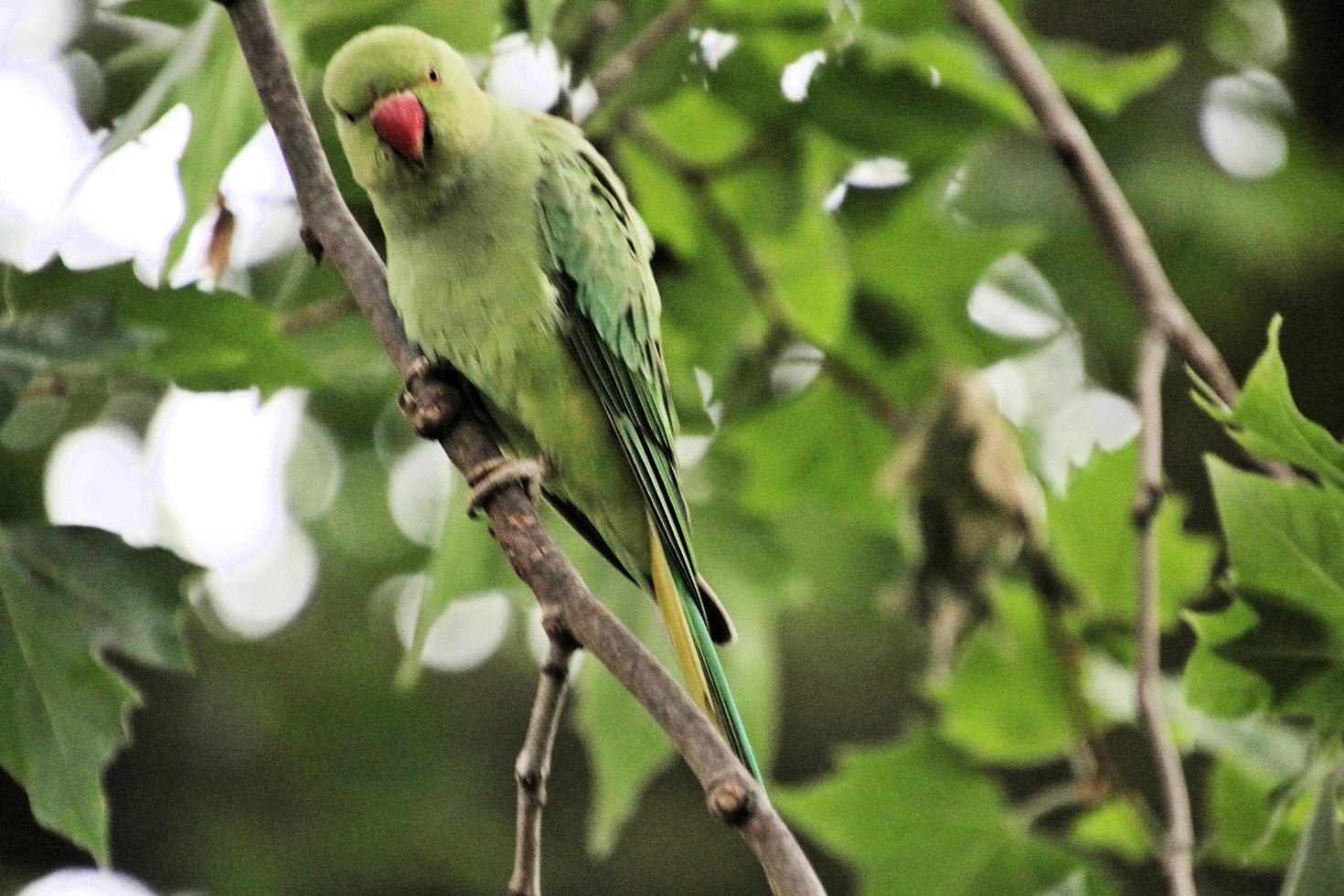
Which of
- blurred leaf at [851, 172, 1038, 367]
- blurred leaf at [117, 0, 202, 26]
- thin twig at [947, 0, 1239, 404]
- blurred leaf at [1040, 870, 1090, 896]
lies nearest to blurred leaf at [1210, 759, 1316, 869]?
blurred leaf at [1040, 870, 1090, 896]

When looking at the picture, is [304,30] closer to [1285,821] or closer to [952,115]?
[952,115]

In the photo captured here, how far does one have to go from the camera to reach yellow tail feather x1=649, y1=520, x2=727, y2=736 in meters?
2.26

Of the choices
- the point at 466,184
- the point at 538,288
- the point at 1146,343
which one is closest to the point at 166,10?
the point at 466,184

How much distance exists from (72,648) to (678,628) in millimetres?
959

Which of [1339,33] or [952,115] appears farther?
[1339,33]

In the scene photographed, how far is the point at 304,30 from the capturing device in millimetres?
2418

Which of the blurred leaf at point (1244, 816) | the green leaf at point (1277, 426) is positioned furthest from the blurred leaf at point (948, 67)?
the blurred leaf at point (1244, 816)

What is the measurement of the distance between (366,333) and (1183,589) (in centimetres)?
177

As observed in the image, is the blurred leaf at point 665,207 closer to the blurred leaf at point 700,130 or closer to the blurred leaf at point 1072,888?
the blurred leaf at point 700,130

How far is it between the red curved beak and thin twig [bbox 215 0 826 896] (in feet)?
1.76

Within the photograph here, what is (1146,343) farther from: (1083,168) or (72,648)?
(72,648)

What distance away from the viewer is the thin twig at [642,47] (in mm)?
2486

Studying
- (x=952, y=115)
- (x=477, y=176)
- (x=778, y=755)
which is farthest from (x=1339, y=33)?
(x=477, y=176)

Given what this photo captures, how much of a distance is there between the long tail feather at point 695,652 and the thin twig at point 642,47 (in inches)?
32.2
